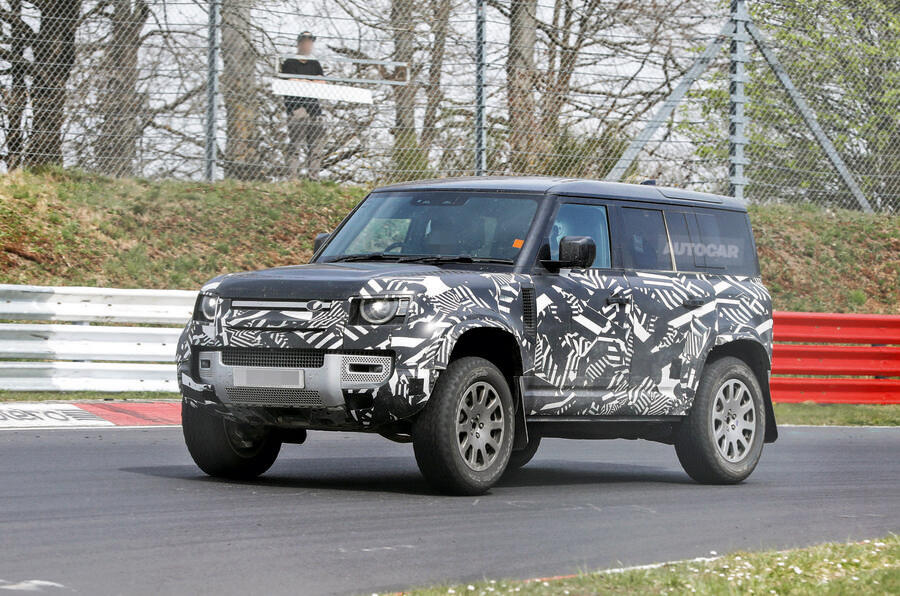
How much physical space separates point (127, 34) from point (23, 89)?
148 cm

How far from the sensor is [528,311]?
9.29 metres

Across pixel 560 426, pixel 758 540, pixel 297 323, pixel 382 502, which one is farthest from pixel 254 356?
pixel 758 540

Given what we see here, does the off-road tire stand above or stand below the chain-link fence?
below

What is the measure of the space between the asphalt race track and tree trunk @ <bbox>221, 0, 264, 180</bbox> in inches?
308

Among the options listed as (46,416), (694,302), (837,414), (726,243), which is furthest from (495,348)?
(837,414)

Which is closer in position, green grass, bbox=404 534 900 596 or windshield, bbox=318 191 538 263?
green grass, bbox=404 534 900 596

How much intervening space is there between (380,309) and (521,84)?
1246cm

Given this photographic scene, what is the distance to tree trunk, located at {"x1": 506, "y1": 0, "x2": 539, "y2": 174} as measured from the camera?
20469 millimetres

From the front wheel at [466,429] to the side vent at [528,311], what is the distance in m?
0.41

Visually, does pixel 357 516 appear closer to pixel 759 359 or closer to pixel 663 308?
pixel 663 308

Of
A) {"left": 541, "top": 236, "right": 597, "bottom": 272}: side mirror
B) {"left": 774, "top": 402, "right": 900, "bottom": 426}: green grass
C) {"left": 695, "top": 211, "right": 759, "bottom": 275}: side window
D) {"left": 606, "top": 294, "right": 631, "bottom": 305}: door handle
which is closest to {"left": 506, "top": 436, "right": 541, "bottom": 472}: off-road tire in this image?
{"left": 606, "top": 294, "right": 631, "bottom": 305}: door handle

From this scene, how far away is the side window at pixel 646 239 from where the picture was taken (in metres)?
10.3

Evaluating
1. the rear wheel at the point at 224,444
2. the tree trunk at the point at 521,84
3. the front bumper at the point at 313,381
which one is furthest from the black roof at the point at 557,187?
the tree trunk at the point at 521,84

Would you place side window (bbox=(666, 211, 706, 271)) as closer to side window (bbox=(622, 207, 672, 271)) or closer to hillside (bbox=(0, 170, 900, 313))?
side window (bbox=(622, 207, 672, 271))
